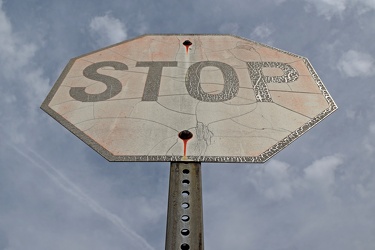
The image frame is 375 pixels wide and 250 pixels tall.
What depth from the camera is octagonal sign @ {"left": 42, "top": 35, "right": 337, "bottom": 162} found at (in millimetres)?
4988

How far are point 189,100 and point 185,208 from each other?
5.62 feet

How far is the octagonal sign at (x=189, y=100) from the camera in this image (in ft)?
16.4

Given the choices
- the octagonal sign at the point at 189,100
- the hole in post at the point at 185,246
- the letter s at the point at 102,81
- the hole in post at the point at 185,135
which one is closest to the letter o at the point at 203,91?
the octagonal sign at the point at 189,100

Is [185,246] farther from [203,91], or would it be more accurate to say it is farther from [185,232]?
[203,91]

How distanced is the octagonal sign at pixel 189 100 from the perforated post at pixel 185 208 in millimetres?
147

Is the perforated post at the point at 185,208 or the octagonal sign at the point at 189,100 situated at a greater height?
the octagonal sign at the point at 189,100

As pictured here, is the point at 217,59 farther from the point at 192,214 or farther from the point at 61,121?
the point at 192,214

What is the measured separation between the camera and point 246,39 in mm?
7465

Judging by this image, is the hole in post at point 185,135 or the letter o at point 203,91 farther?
the letter o at point 203,91

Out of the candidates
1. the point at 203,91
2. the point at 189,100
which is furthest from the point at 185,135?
the point at 203,91

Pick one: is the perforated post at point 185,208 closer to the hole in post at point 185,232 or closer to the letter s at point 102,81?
the hole in post at point 185,232

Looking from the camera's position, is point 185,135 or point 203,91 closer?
point 185,135

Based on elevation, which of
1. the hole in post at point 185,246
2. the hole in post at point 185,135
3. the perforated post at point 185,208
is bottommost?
the hole in post at point 185,246

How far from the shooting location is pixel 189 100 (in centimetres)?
579
